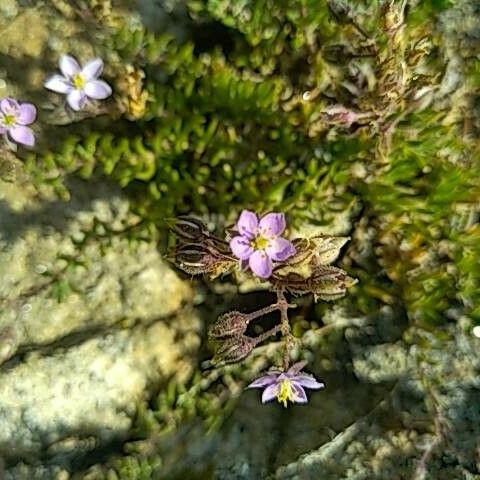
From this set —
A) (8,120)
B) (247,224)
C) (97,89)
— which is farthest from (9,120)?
(247,224)

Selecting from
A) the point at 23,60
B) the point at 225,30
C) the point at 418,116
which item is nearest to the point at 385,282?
the point at 418,116

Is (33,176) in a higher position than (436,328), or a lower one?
higher

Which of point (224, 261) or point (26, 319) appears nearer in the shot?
point (224, 261)

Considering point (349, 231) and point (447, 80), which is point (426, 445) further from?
point (447, 80)

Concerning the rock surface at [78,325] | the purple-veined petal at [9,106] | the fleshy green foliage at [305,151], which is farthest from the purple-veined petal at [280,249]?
the purple-veined petal at [9,106]

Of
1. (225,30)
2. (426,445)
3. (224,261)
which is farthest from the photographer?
(225,30)

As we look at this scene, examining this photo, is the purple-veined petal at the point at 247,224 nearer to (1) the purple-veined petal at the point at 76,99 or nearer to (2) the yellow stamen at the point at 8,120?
(1) the purple-veined petal at the point at 76,99
